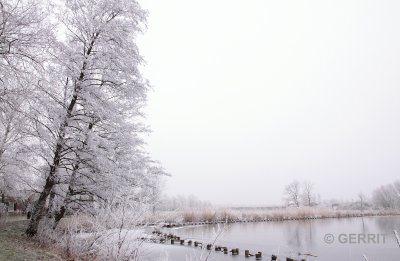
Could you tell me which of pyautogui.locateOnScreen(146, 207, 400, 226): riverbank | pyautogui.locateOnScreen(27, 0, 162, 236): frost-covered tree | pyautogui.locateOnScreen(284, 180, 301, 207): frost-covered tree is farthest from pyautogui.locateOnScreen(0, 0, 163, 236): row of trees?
pyautogui.locateOnScreen(284, 180, 301, 207): frost-covered tree

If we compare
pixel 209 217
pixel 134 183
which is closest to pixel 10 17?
pixel 134 183

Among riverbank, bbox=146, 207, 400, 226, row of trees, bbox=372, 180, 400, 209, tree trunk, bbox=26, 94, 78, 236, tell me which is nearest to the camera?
tree trunk, bbox=26, 94, 78, 236

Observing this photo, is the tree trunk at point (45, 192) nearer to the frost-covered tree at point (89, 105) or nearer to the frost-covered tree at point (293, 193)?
the frost-covered tree at point (89, 105)

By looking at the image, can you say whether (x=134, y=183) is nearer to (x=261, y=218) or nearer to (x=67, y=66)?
(x=67, y=66)

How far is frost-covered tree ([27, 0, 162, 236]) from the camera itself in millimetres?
12578

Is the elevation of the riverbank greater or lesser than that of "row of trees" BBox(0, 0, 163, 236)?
lesser

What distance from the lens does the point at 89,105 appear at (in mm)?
12836

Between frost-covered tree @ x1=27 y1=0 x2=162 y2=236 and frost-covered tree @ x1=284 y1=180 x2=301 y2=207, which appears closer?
Answer: frost-covered tree @ x1=27 y1=0 x2=162 y2=236

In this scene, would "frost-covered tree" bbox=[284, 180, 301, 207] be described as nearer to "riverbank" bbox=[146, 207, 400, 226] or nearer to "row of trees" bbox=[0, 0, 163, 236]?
"riverbank" bbox=[146, 207, 400, 226]

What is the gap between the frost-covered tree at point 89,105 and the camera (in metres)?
12.6

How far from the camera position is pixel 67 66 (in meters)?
12.4

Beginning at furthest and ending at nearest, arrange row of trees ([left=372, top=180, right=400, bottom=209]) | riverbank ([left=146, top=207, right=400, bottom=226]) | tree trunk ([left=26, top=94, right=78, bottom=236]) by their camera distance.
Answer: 1. row of trees ([left=372, top=180, right=400, bottom=209])
2. riverbank ([left=146, top=207, right=400, bottom=226])
3. tree trunk ([left=26, top=94, right=78, bottom=236])

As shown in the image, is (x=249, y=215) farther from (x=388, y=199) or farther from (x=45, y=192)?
(x=388, y=199)

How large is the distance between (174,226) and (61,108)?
83.7ft
